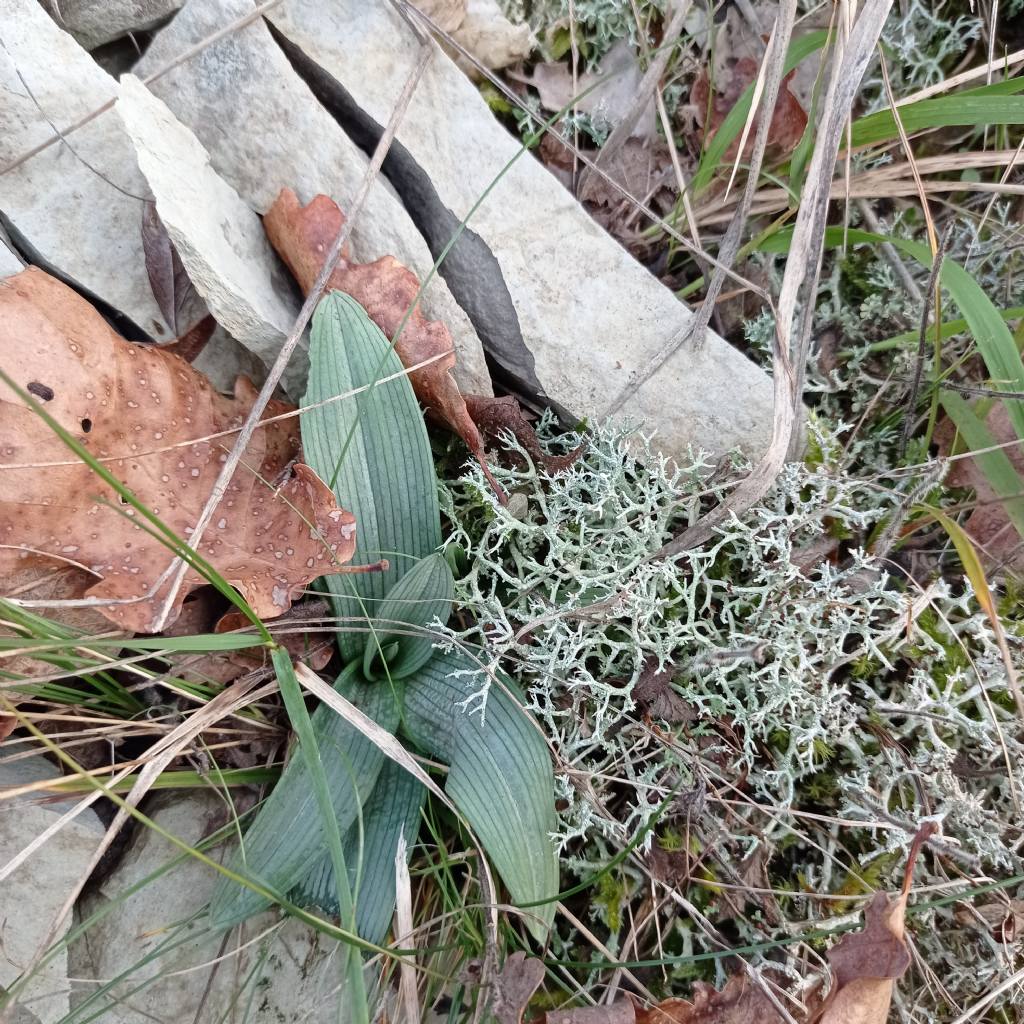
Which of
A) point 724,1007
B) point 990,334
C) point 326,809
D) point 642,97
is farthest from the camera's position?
point 642,97

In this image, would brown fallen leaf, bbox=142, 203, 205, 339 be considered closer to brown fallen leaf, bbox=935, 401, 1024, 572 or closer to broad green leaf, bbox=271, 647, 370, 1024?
broad green leaf, bbox=271, 647, 370, 1024

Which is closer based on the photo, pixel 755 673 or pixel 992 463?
pixel 755 673

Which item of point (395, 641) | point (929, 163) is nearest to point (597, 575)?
point (395, 641)

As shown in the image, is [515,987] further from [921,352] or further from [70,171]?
[70,171]

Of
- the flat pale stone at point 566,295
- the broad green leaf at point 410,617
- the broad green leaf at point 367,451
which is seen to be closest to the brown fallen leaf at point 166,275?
the broad green leaf at point 367,451

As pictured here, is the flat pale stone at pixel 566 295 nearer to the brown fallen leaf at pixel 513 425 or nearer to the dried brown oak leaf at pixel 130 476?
the brown fallen leaf at pixel 513 425

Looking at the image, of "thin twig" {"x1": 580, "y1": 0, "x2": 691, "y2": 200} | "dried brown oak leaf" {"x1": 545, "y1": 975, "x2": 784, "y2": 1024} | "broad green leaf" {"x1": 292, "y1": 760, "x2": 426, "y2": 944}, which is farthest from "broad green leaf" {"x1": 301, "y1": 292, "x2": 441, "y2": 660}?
"dried brown oak leaf" {"x1": 545, "y1": 975, "x2": 784, "y2": 1024}

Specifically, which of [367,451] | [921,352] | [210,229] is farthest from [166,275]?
[921,352]
